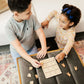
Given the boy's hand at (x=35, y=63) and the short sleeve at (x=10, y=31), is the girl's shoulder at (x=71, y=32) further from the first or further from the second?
the short sleeve at (x=10, y=31)

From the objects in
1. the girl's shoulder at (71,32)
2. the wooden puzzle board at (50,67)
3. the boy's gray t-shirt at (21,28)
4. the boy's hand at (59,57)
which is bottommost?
the wooden puzzle board at (50,67)

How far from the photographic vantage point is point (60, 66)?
92 centimetres

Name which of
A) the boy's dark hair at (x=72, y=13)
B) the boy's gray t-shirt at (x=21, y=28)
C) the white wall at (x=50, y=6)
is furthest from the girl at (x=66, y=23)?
the boy's gray t-shirt at (x=21, y=28)

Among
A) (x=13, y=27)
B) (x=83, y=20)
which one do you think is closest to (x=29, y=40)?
(x=13, y=27)

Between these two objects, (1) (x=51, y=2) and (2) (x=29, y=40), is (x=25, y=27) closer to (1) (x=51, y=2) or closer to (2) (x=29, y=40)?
(2) (x=29, y=40)

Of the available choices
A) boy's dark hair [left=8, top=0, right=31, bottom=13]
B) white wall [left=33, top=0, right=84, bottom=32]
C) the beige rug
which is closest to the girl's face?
white wall [left=33, top=0, right=84, bottom=32]

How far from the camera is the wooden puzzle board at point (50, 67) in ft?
2.85

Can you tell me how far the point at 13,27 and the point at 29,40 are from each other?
25 centimetres

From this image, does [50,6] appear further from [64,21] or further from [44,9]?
[64,21]

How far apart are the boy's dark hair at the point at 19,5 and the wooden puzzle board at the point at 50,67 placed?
0.48 m

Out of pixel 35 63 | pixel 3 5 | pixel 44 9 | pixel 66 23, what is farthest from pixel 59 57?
pixel 3 5

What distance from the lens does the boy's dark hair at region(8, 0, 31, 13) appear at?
67cm

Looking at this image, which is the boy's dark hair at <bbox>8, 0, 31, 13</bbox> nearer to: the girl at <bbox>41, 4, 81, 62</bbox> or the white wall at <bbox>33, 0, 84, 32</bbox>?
the girl at <bbox>41, 4, 81, 62</bbox>

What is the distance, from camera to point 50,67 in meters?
0.91
